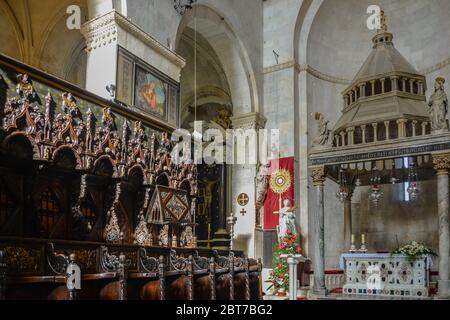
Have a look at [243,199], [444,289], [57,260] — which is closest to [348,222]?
[243,199]

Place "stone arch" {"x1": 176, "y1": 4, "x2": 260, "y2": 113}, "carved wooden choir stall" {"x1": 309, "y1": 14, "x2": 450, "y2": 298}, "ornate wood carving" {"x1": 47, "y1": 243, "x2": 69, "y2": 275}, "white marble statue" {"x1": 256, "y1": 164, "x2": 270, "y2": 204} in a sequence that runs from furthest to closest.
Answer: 1. "white marble statue" {"x1": 256, "y1": 164, "x2": 270, "y2": 204}
2. "stone arch" {"x1": 176, "y1": 4, "x2": 260, "y2": 113}
3. "carved wooden choir stall" {"x1": 309, "y1": 14, "x2": 450, "y2": 298}
4. "ornate wood carving" {"x1": 47, "y1": 243, "x2": 69, "y2": 275}

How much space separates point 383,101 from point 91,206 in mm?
8829

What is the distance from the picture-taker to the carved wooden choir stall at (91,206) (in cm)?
640

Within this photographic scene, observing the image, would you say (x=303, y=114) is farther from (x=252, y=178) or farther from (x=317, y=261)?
(x=317, y=261)

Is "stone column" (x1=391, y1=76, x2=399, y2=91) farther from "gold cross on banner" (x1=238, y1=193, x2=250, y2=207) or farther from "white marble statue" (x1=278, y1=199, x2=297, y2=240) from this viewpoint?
"gold cross on banner" (x1=238, y1=193, x2=250, y2=207)

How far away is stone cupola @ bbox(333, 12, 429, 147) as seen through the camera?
1337cm

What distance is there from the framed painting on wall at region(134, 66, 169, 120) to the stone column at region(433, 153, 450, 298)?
6783mm

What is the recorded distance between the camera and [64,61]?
1700 cm

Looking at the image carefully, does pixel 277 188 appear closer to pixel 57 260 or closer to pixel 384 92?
pixel 384 92

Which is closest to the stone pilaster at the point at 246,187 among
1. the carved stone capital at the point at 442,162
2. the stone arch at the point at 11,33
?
the carved stone capital at the point at 442,162

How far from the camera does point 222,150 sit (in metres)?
19.0

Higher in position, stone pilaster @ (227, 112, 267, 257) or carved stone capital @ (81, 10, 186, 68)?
carved stone capital @ (81, 10, 186, 68)

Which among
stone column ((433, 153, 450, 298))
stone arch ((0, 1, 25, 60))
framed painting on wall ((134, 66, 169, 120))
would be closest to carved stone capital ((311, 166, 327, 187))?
stone column ((433, 153, 450, 298))

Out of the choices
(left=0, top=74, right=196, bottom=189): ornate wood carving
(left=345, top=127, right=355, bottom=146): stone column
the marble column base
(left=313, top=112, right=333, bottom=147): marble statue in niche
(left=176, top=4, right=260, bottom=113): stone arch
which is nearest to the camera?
(left=0, top=74, right=196, bottom=189): ornate wood carving
